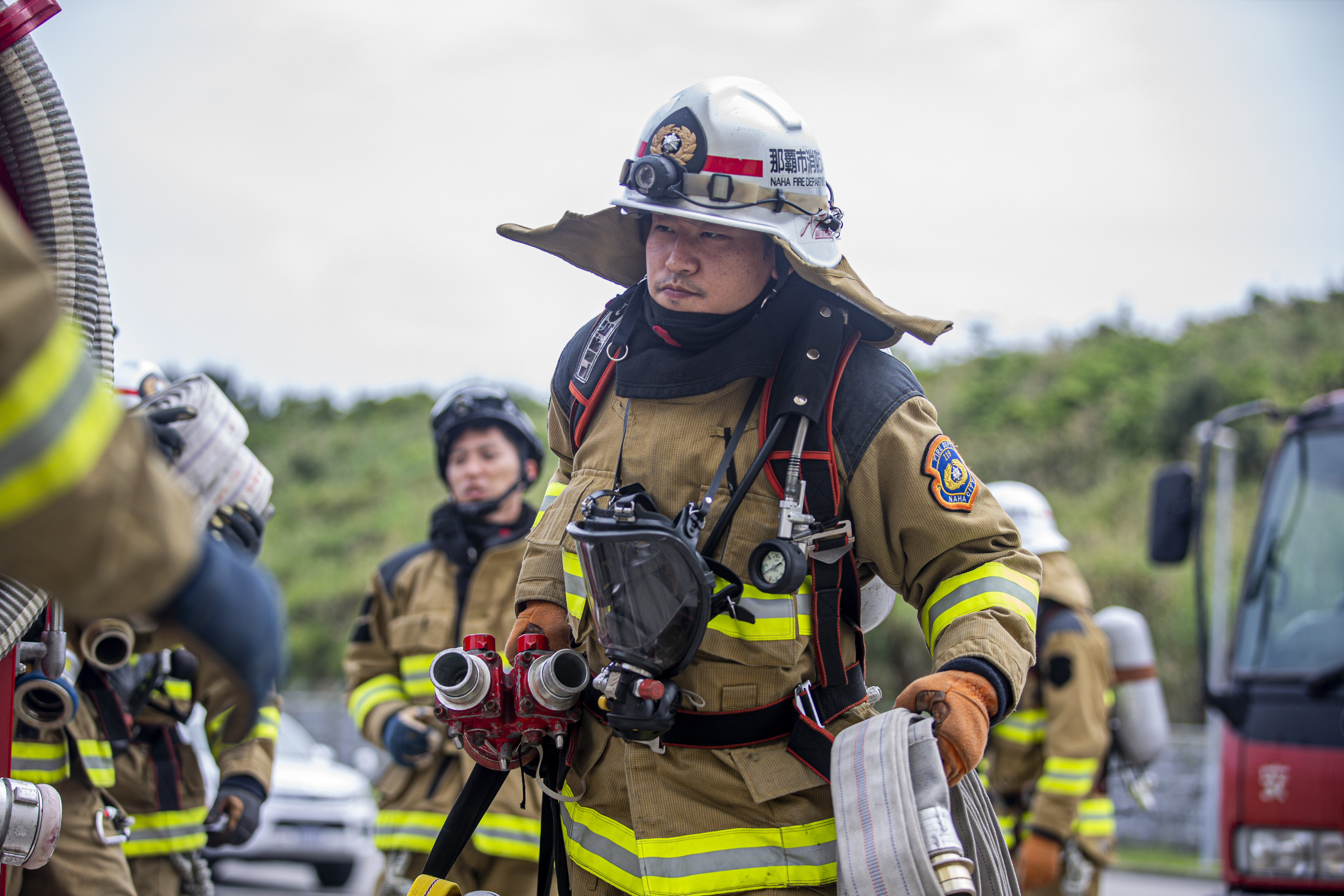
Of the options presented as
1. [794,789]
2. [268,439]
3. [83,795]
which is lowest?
[268,439]

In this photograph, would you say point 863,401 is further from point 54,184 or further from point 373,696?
point 373,696

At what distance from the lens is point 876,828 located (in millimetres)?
2086

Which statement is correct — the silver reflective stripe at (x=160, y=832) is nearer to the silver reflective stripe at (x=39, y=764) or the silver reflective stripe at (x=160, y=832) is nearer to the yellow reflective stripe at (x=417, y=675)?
the silver reflective stripe at (x=39, y=764)

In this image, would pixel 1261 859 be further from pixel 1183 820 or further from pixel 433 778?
pixel 1183 820

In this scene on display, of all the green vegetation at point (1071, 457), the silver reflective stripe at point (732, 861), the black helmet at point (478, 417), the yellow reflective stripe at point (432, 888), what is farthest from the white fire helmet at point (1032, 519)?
the green vegetation at point (1071, 457)

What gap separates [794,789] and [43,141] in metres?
1.92

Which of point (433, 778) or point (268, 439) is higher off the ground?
point (433, 778)

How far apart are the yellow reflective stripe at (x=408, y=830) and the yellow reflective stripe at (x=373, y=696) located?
1.18ft

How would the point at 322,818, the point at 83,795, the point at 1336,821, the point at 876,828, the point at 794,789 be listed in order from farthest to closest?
1. the point at 322,818
2. the point at 1336,821
3. the point at 83,795
4. the point at 794,789
5. the point at 876,828

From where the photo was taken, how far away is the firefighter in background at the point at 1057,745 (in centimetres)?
476

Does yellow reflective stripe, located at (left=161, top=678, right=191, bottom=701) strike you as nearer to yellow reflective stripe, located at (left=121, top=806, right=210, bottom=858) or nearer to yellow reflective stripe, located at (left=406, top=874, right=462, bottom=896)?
yellow reflective stripe, located at (left=121, top=806, right=210, bottom=858)

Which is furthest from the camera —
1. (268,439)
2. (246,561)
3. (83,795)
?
(268,439)

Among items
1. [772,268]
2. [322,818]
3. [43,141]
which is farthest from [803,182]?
[322,818]

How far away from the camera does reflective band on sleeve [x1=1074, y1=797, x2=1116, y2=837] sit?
5.07 m
